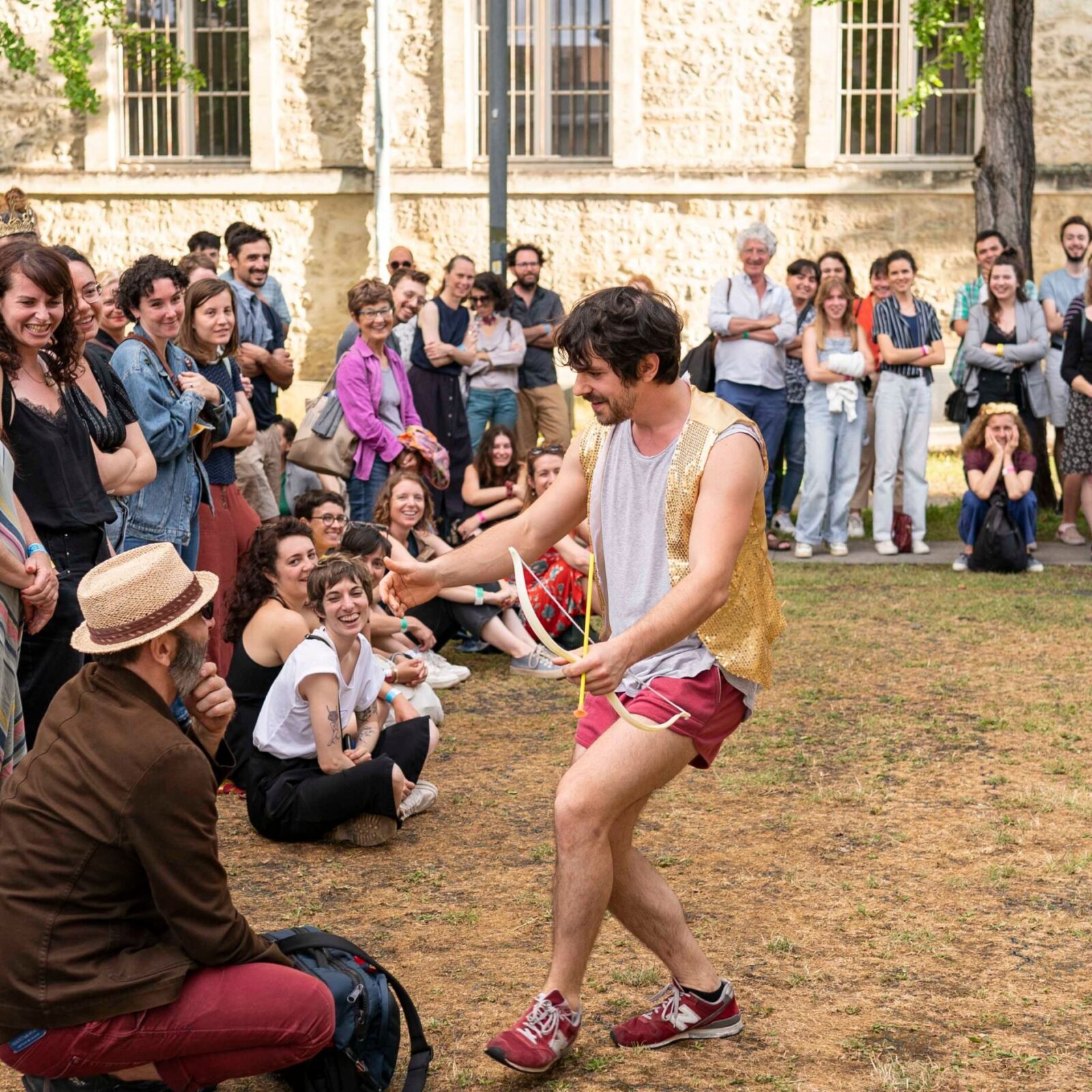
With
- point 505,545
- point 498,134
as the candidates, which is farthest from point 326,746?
point 498,134

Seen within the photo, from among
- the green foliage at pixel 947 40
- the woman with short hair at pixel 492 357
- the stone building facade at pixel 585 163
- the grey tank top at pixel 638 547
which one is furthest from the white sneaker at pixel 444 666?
the stone building facade at pixel 585 163

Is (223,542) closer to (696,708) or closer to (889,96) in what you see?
(696,708)

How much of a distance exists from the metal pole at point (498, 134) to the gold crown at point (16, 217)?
4.26 meters

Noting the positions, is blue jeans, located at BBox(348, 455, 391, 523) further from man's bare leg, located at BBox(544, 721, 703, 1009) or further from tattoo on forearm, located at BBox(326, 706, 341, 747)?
man's bare leg, located at BBox(544, 721, 703, 1009)

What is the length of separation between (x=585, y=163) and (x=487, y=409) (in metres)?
8.02

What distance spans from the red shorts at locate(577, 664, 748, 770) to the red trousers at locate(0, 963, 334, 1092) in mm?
1016

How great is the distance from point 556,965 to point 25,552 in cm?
196

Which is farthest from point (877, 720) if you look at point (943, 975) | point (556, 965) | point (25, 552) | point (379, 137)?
point (379, 137)

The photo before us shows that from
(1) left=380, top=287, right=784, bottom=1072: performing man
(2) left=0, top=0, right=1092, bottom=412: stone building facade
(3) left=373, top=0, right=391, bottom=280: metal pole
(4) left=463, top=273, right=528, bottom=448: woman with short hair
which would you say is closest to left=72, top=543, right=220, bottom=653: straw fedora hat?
(1) left=380, top=287, right=784, bottom=1072: performing man

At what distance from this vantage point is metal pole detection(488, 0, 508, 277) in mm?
13008

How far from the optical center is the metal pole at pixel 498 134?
1301 centimetres

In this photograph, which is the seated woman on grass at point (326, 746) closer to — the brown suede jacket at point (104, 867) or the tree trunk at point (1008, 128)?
the brown suede jacket at point (104, 867)

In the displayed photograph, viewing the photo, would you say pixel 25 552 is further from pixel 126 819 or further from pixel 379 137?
pixel 379 137

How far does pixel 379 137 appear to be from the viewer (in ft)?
→ 61.6
